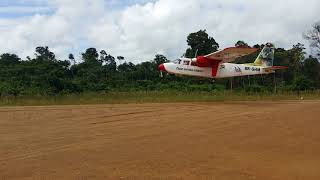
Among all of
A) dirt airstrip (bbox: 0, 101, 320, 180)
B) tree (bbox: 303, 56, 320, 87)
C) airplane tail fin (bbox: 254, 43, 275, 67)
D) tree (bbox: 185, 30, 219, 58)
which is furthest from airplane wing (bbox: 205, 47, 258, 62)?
tree (bbox: 303, 56, 320, 87)

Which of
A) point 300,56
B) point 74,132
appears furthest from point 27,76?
point 74,132

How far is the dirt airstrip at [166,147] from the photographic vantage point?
396 inches

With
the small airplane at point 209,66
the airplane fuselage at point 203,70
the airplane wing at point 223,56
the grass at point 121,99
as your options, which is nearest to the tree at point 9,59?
the grass at point 121,99

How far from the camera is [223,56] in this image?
36156 millimetres

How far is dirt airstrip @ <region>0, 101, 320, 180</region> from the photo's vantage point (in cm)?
1006

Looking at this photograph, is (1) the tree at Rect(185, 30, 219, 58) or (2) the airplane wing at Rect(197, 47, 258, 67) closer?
(2) the airplane wing at Rect(197, 47, 258, 67)

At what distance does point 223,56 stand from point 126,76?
26.4 metres

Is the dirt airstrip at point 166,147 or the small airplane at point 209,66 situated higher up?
the small airplane at point 209,66

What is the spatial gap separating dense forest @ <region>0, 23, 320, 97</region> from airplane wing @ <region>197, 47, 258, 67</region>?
37.9ft

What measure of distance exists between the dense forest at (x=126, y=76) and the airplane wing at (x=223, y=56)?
11555 mm

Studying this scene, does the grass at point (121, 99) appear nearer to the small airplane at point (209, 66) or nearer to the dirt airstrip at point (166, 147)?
the small airplane at point (209, 66)

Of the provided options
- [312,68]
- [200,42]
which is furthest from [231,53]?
[312,68]

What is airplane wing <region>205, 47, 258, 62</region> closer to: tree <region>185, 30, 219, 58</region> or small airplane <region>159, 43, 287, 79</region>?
small airplane <region>159, 43, 287, 79</region>

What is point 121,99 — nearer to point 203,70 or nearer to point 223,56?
point 203,70
